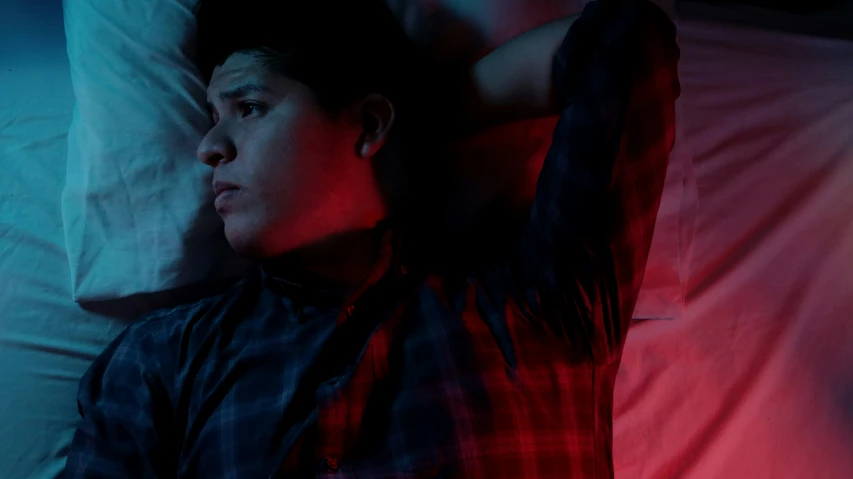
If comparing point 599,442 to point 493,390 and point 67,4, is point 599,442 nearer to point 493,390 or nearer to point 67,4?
point 493,390

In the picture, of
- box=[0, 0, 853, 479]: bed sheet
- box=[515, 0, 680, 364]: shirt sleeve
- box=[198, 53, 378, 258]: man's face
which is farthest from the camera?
box=[0, 0, 853, 479]: bed sheet

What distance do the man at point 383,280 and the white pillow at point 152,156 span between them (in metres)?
0.07

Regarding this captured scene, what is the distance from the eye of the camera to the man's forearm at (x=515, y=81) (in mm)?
766

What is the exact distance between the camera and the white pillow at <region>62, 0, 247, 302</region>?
97cm

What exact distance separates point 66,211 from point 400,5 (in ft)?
1.89

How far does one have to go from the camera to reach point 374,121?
2.85 feet

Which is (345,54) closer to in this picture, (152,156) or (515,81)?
(515,81)

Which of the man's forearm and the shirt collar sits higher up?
the man's forearm

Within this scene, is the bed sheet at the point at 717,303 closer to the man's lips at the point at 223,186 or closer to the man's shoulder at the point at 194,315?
the man's shoulder at the point at 194,315

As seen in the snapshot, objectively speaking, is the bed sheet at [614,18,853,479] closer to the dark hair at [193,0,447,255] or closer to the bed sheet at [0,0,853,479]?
the bed sheet at [0,0,853,479]

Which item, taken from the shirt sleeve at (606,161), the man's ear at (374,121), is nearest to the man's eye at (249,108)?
the man's ear at (374,121)

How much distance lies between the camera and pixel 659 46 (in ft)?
2.26

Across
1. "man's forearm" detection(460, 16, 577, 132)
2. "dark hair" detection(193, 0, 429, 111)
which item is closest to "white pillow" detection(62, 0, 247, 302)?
"dark hair" detection(193, 0, 429, 111)

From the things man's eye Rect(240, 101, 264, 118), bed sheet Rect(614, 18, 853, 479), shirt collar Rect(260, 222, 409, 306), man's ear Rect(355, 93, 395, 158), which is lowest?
bed sheet Rect(614, 18, 853, 479)
